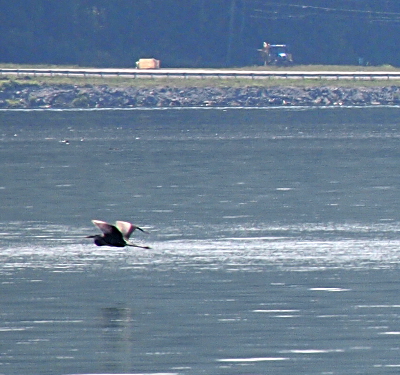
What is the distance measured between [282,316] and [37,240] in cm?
1110

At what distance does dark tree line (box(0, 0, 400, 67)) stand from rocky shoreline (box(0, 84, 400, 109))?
69.5 ft

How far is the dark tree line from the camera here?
492 feet

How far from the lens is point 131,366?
20.6 m

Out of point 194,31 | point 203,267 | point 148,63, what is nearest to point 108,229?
point 203,267

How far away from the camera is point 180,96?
12606 centimetres

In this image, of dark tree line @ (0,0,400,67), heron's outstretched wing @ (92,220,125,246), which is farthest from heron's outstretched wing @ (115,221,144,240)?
dark tree line @ (0,0,400,67)

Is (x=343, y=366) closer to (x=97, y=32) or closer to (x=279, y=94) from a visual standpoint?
(x=279, y=94)

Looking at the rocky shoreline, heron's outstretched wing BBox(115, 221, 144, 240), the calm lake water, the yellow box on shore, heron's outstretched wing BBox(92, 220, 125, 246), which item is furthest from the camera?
the yellow box on shore

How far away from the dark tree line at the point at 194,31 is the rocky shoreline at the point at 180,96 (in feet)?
69.5

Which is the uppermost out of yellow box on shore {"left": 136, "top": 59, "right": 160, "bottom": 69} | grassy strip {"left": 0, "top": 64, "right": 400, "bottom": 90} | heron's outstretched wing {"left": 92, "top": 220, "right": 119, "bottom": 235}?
yellow box on shore {"left": 136, "top": 59, "right": 160, "bottom": 69}

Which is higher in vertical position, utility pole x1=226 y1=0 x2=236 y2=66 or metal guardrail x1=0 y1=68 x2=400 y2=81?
utility pole x1=226 y1=0 x2=236 y2=66

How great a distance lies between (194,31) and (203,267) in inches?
5030

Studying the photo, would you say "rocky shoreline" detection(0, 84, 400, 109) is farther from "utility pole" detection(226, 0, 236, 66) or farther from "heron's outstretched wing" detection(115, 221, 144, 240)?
"heron's outstretched wing" detection(115, 221, 144, 240)

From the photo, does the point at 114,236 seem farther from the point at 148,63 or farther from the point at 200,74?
the point at 148,63
